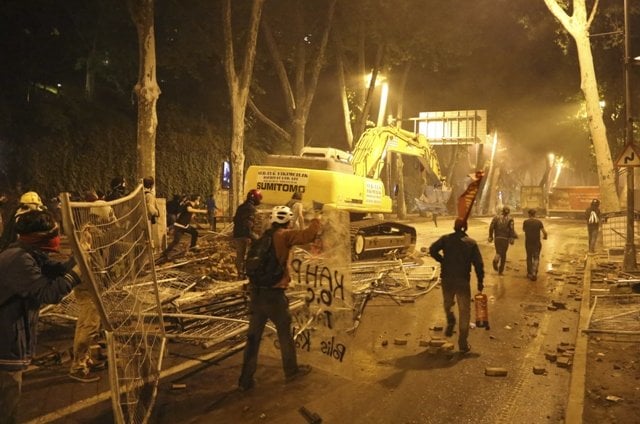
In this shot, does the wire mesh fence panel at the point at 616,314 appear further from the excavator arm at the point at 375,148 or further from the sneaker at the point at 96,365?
the excavator arm at the point at 375,148

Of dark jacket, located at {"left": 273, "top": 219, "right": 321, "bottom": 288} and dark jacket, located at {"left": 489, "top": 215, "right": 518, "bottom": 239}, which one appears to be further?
dark jacket, located at {"left": 489, "top": 215, "right": 518, "bottom": 239}

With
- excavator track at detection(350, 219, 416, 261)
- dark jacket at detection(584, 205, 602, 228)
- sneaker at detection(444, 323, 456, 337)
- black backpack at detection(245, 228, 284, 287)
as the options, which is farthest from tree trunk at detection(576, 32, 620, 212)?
black backpack at detection(245, 228, 284, 287)

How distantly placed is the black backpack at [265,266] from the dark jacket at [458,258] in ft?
9.04

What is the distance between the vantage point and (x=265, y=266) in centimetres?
605

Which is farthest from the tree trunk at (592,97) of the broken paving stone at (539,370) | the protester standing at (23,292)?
the protester standing at (23,292)

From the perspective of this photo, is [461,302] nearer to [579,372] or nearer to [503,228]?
[579,372]

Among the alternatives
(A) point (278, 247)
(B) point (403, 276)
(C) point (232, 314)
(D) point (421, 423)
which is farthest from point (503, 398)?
(B) point (403, 276)

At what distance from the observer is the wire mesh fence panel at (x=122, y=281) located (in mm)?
4188

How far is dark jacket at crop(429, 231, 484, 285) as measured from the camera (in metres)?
7.70

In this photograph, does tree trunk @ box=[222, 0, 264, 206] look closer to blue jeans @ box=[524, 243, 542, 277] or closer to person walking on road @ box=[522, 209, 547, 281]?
person walking on road @ box=[522, 209, 547, 281]

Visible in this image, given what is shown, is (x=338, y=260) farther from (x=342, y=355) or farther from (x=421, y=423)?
(x=421, y=423)

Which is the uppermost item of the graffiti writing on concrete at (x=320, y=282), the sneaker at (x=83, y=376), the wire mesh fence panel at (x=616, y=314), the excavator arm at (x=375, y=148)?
the excavator arm at (x=375, y=148)

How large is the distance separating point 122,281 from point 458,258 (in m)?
4.53

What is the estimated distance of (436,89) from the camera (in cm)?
3369
